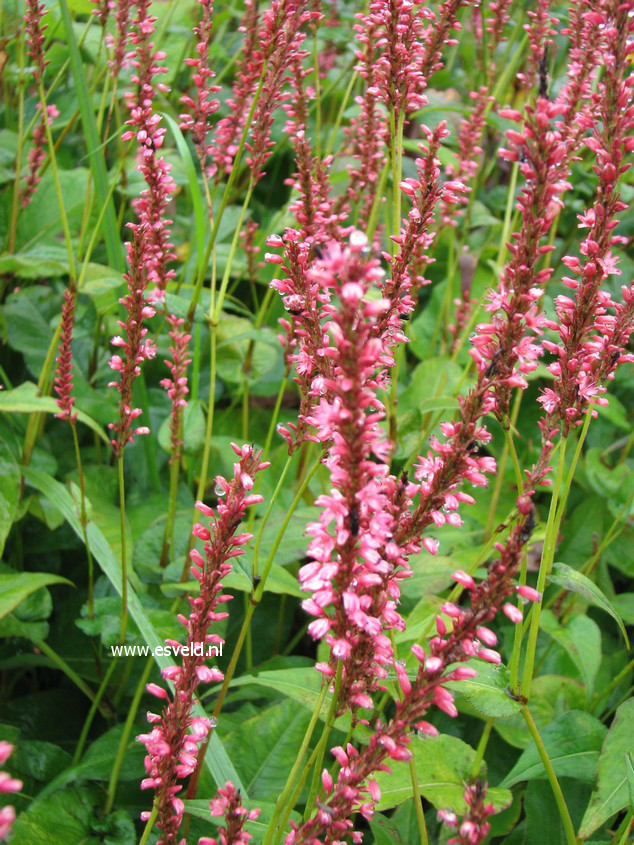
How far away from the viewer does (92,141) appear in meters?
2.54

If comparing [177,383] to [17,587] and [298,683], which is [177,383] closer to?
[17,587]

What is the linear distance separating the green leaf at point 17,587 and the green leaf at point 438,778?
1077 mm

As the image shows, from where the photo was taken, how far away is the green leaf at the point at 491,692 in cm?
162

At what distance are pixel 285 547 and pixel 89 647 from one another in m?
0.78

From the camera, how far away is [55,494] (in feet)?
7.66

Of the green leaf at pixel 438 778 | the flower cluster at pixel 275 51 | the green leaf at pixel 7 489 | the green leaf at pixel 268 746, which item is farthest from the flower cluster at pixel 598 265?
the green leaf at pixel 7 489

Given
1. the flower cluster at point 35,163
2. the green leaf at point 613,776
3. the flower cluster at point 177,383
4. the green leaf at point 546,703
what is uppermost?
the flower cluster at point 35,163

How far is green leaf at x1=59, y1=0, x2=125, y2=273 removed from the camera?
94.8 inches

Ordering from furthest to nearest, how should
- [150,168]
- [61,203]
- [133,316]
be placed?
[61,203], [150,168], [133,316]

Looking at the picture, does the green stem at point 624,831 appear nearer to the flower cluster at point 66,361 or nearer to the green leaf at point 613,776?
the green leaf at point 613,776

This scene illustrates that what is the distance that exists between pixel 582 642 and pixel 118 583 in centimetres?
144

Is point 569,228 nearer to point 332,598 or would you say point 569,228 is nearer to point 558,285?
point 558,285

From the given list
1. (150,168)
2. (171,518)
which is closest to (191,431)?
(171,518)

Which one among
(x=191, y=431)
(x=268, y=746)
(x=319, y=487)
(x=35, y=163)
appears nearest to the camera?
(x=268, y=746)
